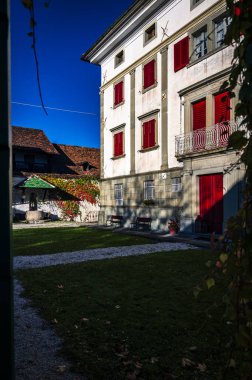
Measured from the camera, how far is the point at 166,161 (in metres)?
15.9

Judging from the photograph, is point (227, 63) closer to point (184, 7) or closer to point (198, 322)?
point (184, 7)

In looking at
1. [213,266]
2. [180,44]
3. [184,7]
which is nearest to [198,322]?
[213,266]

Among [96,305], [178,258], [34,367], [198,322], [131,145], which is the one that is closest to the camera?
[34,367]

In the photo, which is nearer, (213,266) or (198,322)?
(213,266)

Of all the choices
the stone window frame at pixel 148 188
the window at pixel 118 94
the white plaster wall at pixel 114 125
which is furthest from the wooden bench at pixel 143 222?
the window at pixel 118 94

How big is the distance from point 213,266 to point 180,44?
15891 millimetres

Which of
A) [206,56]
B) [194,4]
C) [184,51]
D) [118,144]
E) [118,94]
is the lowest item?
[118,144]

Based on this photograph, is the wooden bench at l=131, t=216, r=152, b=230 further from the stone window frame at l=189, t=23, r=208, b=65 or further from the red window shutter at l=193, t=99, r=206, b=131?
the stone window frame at l=189, t=23, r=208, b=65

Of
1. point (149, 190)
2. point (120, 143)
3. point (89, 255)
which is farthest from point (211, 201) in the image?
point (120, 143)

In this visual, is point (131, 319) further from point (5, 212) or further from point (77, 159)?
point (77, 159)

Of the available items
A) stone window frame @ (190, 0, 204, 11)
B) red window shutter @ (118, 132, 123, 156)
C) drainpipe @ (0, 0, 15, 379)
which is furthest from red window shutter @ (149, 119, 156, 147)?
drainpipe @ (0, 0, 15, 379)

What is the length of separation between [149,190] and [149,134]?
3183 millimetres

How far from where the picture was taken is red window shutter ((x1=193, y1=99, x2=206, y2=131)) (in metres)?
14.1

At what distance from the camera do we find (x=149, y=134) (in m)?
17.2
